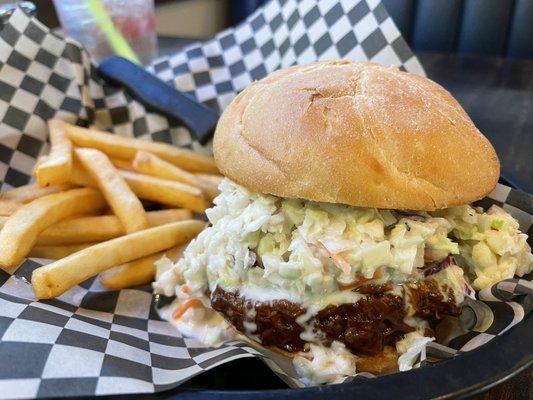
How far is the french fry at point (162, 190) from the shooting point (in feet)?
6.07

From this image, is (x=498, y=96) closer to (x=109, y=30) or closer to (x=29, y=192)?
(x=109, y=30)

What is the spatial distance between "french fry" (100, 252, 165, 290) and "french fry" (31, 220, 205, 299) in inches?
1.7

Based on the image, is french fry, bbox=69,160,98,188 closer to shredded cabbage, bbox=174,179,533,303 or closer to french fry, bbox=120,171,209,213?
french fry, bbox=120,171,209,213

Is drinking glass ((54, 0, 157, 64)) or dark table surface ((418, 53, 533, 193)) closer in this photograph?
dark table surface ((418, 53, 533, 193))

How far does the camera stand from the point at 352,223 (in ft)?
4.32

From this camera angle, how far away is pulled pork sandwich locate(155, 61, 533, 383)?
1.27 m

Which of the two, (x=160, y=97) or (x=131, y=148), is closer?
(x=131, y=148)

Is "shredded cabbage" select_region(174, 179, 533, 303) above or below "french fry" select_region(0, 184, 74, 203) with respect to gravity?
above

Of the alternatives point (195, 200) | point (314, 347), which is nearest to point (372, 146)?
point (314, 347)

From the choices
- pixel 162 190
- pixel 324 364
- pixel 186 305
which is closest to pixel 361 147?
pixel 324 364

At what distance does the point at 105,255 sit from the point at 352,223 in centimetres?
72

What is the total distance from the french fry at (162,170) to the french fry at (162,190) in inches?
1.4

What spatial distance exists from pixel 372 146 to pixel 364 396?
56cm

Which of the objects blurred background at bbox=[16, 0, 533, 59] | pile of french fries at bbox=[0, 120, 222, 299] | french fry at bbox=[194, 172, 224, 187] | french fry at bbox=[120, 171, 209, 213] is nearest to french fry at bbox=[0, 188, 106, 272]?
pile of french fries at bbox=[0, 120, 222, 299]
